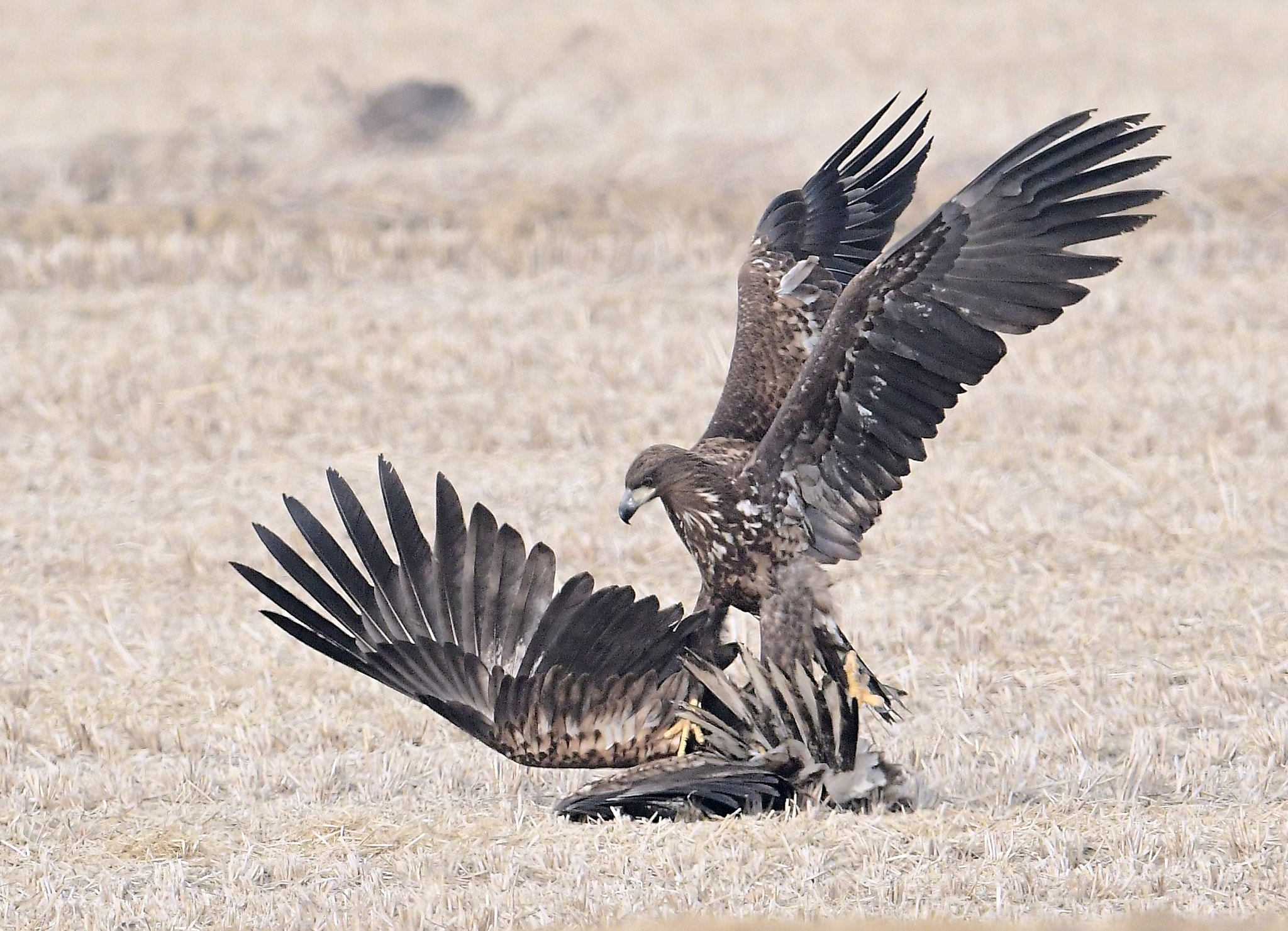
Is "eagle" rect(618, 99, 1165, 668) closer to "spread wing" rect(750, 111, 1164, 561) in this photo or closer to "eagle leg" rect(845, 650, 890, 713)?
"spread wing" rect(750, 111, 1164, 561)

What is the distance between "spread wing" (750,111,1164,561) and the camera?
5332 mm

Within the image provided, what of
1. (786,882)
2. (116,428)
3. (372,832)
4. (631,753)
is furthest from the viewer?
(116,428)

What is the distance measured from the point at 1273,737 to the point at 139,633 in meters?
4.62

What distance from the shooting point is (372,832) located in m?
5.41

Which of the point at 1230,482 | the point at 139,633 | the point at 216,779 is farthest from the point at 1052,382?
the point at 216,779

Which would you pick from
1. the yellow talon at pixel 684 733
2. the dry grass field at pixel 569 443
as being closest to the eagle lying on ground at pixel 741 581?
the yellow talon at pixel 684 733

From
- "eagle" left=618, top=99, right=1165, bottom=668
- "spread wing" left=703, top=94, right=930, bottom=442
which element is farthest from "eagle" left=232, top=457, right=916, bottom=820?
Result: "spread wing" left=703, top=94, right=930, bottom=442

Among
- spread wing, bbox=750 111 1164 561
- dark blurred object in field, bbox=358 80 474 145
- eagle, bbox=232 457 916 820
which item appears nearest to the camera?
spread wing, bbox=750 111 1164 561

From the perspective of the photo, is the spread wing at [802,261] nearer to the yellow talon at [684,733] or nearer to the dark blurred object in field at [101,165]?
the yellow talon at [684,733]

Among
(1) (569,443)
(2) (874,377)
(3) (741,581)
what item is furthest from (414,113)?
(2) (874,377)

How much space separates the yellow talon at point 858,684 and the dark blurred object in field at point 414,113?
13.2m

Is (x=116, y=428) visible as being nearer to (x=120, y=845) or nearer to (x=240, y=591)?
(x=240, y=591)

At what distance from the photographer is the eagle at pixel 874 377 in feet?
17.5

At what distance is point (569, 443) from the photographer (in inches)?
435
